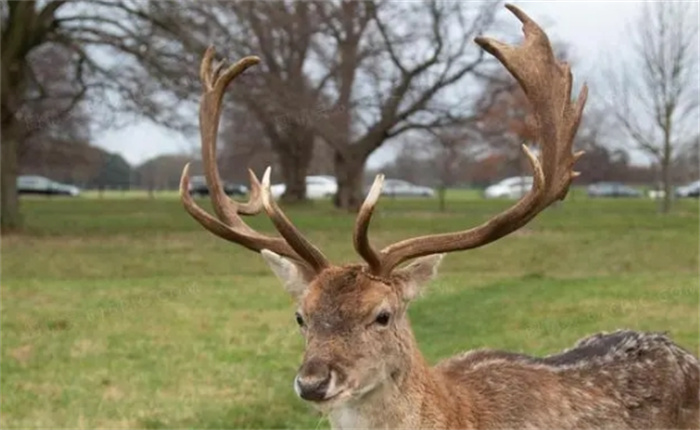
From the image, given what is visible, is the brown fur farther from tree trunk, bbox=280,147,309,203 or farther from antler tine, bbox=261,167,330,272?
tree trunk, bbox=280,147,309,203

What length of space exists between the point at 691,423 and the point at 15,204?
28098 millimetres

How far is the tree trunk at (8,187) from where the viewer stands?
3089 cm

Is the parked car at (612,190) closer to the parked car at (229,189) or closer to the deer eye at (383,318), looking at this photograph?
the parked car at (229,189)

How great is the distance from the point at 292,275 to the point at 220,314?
11.2 meters

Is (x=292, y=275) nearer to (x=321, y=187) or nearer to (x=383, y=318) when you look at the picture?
(x=383, y=318)

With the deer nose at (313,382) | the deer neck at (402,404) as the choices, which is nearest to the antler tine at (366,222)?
the deer neck at (402,404)

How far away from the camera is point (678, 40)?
3747 cm

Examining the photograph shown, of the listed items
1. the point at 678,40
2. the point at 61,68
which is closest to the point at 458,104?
the point at 678,40

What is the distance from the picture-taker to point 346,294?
18.2ft

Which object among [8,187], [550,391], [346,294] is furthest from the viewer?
[8,187]

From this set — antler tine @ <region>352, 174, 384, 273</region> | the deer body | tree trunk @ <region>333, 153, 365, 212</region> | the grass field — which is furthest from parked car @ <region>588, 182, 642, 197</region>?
antler tine @ <region>352, 174, 384, 273</region>

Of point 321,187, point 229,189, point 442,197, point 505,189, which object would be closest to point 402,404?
point 229,189

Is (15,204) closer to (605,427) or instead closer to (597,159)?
(605,427)

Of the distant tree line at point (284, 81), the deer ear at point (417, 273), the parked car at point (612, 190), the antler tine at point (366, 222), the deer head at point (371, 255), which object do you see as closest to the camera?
the deer head at point (371, 255)
